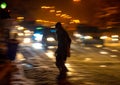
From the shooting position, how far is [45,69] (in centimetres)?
1859

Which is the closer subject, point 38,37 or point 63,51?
point 63,51

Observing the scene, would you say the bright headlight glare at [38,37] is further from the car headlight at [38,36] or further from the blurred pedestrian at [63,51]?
the blurred pedestrian at [63,51]

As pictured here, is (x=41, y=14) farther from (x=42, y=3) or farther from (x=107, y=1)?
(x=107, y=1)

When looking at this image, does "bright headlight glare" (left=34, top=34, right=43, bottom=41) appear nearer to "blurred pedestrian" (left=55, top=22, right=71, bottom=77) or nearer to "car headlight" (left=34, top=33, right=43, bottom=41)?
"car headlight" (left=34, top=33, right=43, bottom=41)

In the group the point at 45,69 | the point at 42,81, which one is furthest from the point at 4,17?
the point at 45,69

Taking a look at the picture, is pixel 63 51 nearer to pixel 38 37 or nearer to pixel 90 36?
pixel 38 37

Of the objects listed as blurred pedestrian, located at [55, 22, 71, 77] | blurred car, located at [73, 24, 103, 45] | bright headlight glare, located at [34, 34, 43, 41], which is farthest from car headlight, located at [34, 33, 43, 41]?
blurred pedestrian, located at [55, 22, 71, 77]

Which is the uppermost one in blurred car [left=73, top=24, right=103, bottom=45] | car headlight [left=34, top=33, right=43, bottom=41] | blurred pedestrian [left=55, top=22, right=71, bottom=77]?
blurred pedestrian [left=55, top=22, right=71, bottom=77]

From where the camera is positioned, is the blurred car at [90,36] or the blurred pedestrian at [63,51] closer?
the blurred pedestrian at [63,51]

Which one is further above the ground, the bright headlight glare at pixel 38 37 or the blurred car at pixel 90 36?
the bright headlight glare at pixel 38 37

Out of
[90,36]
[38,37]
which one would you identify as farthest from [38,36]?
[90,36]

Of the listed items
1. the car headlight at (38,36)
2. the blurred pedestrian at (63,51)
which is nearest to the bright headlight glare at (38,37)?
the car headlight at (38,36)

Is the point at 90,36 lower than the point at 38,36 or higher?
lower

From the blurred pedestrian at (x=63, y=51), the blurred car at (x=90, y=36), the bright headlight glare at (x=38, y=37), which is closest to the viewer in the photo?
the blurred pedestrian at (x=63, y=51)
